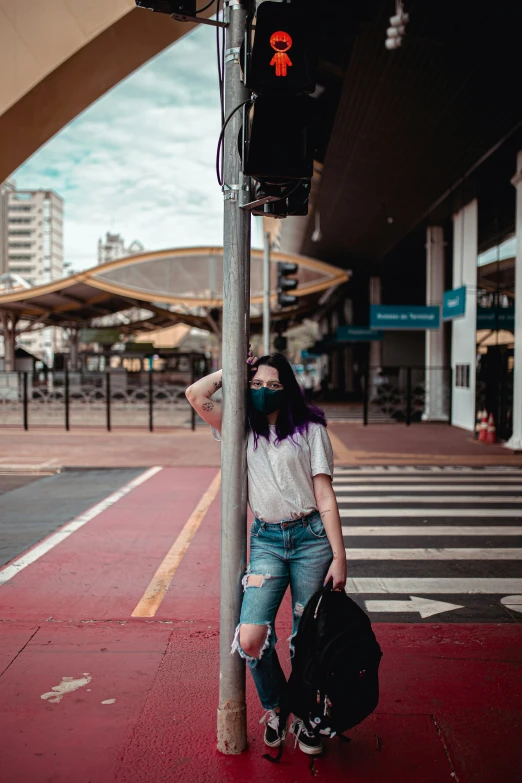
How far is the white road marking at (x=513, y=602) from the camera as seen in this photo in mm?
5411

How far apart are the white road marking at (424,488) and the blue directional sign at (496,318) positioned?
833cm

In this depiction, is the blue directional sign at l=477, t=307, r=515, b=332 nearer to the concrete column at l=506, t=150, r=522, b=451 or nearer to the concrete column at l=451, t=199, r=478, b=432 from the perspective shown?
the concrete column at l=451, t=199, r=478, b=432

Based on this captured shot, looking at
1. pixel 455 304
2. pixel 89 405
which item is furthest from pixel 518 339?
pixel 89 405

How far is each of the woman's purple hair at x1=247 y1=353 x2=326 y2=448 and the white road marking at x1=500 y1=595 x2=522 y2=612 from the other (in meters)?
3.07

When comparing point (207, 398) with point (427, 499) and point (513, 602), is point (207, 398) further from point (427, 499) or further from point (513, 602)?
point (427, 499)

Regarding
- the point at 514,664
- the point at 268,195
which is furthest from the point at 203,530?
the point at 268,195

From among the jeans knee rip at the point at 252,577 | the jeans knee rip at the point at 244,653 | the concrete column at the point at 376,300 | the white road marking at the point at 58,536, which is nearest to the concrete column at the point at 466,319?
the white road marking at the point at 58,536

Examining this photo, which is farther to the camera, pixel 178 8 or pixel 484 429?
pixel 484 429

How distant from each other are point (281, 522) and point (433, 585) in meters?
3.35

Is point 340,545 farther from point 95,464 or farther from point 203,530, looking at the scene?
point 95,464

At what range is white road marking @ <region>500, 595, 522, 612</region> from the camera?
5411 mm

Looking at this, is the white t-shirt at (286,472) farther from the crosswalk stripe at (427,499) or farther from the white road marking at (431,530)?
the crosswalk stripe at (427,499)

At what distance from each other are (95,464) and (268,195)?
1109cm

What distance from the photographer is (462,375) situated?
21.0m
